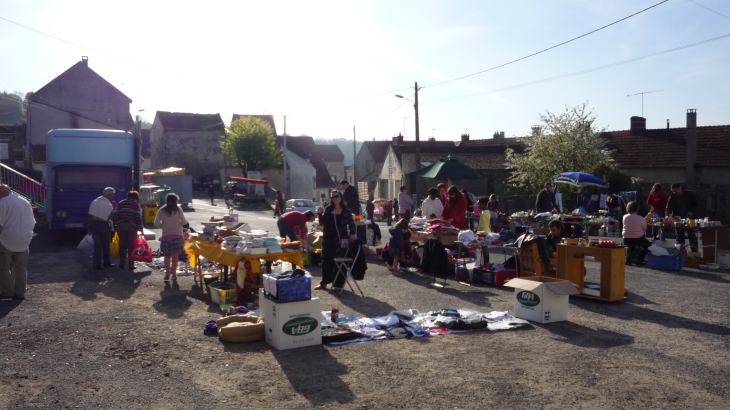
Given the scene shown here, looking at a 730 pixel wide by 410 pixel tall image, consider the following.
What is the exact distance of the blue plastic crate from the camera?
6863mm

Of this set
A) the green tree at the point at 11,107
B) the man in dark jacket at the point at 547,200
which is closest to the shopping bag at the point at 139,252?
the man in dark jacket at the point at 547,200

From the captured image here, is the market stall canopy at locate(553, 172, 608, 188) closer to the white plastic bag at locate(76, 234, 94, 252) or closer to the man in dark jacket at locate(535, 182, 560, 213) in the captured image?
the man in dark jacket at locate(535, 182, 560, 213)

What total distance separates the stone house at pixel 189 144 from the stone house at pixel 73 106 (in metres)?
14.5

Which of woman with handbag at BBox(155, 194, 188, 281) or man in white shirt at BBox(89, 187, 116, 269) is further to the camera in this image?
man in white shirt at BBox(89, 187, 116, 269)

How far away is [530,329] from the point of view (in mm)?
7754

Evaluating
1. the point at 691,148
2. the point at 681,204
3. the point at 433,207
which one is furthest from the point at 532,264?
the point at 691,148

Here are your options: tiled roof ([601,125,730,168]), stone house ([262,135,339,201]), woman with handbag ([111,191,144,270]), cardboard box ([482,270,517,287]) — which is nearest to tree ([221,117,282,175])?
stone house ([262,135,339,201])

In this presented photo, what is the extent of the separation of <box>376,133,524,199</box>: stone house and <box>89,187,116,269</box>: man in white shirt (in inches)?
937

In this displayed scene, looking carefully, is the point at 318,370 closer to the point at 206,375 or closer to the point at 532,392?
the point at 206,375

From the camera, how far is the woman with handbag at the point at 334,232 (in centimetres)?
1030

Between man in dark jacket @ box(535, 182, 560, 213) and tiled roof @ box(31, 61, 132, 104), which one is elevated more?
tiled roof @ box(31, 61, 132, 104)

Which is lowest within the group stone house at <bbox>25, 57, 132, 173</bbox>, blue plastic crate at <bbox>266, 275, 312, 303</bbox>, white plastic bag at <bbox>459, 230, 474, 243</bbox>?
blue plastic crate at <bbox>266, 275, 312, 303</bbox>

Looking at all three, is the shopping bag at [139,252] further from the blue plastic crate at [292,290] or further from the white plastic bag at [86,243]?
the blue plastic crate at [292,290]

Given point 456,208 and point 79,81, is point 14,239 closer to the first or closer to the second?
point 456,208
